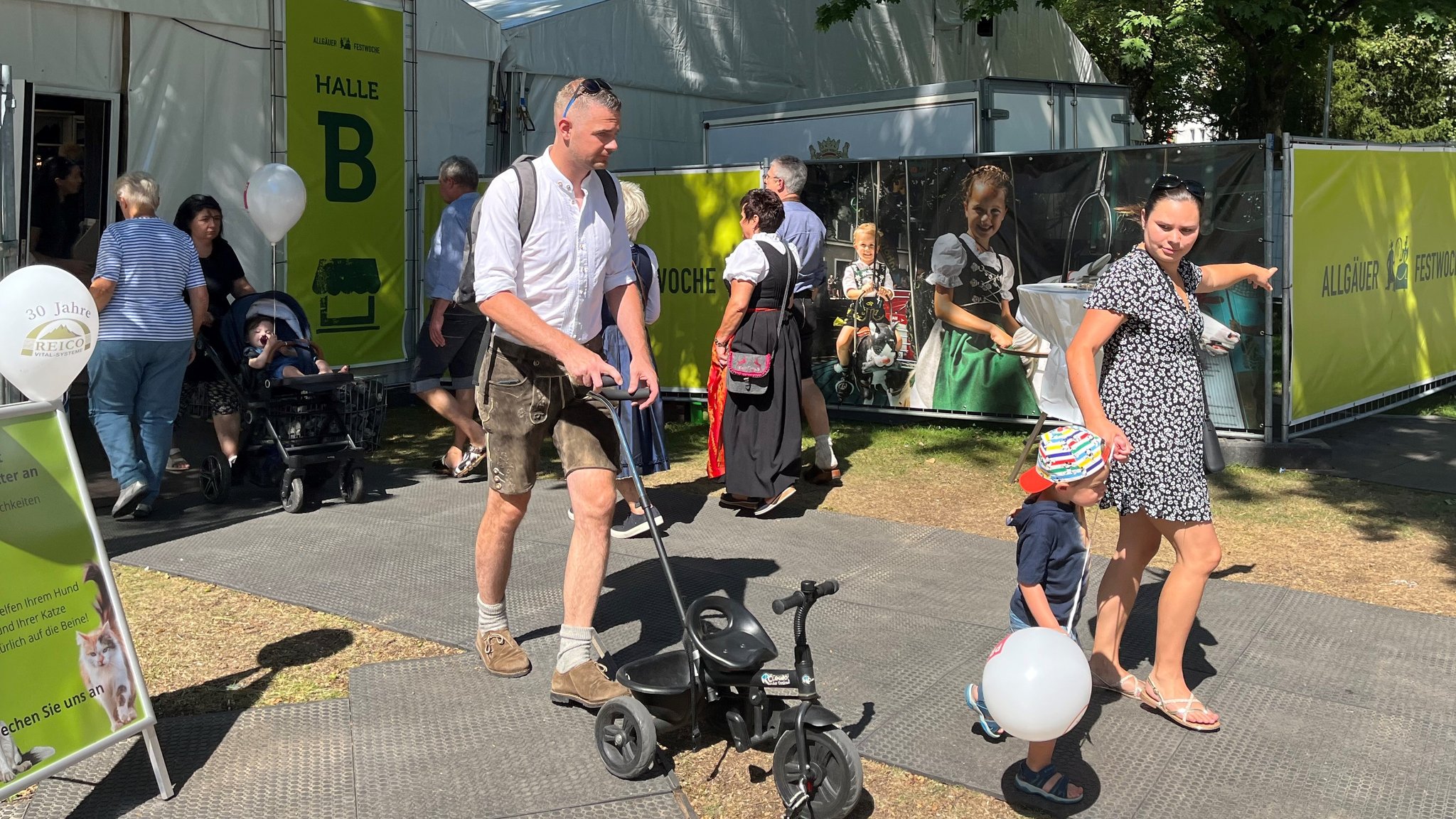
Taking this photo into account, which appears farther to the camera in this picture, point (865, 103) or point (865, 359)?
point (865, 103)

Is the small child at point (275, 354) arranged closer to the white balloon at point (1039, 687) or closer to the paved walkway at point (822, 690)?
the paved walkway at point (822, 690)

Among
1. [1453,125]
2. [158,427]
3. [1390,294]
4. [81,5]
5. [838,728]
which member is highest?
[1453,125]

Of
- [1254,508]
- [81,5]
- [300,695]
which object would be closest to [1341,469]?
[1254,508]

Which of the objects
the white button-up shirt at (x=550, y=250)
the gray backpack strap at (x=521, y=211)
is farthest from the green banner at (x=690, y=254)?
the gray backpack strap at (x=521, y=211)

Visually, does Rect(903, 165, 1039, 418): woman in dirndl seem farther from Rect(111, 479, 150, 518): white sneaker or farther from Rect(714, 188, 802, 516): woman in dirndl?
Rect(111, 479, 150, 518): white sneaker

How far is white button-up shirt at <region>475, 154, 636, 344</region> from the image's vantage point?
421 centimetres

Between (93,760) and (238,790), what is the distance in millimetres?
574

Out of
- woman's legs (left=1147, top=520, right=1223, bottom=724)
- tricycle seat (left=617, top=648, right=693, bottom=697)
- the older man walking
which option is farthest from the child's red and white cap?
the older man walking

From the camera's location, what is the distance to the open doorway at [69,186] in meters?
10.3

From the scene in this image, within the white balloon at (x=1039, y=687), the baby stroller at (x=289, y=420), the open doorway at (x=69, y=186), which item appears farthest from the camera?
the open doorway at (x=69, y=186)

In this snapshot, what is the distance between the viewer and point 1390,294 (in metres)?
10.1

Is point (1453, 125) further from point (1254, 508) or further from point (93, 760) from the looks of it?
point (93, 760)

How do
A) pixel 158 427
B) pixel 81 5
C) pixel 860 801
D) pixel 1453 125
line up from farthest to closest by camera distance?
pixel 1453 125
pixel 81 5
pixel 158 427
pixel 860 801

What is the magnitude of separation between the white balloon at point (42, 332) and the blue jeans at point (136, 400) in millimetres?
2909
